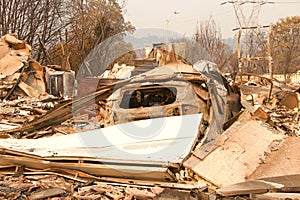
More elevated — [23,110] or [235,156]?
[235,156]

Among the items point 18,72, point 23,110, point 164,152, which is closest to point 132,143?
point 164,152

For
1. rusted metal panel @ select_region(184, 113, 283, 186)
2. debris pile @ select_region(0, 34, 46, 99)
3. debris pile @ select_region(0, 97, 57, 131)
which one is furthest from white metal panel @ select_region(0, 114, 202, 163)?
debris pile @ select_region(0, 34, 46, 99)

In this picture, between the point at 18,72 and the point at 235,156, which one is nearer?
the point at 235,156

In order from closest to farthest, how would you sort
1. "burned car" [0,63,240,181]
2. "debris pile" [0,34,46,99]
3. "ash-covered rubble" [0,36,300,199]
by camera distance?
"ash-covered rubble" [0,36,300,199] → "burned car" [0,63,240,181] → "debris pile" [0,34,46,99]

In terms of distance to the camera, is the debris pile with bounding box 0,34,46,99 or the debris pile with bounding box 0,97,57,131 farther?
the debris pile with bounding box 0,34,46,99

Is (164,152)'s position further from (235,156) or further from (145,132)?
(235,156)

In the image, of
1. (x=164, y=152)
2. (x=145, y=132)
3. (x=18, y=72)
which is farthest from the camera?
(x=18, y=72)

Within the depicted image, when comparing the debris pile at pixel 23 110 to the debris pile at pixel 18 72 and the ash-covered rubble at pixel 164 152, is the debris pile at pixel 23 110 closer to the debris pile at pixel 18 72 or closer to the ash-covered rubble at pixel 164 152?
the debris pile at pixel 18 72

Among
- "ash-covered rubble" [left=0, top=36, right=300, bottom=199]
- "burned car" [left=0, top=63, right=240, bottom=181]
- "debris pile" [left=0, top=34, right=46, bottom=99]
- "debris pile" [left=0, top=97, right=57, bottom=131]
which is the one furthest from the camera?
"debris pile" [left=0, top=34, right=46, bottom=99]

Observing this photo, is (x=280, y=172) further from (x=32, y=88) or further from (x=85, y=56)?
(x=85, y=56)

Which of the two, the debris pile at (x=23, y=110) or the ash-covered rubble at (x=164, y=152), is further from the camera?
the debris pile at (x=23, y=110)

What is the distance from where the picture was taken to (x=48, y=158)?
394cm

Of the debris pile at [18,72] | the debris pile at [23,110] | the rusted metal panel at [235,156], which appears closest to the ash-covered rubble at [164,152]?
the rusted metal panel at [235,156]

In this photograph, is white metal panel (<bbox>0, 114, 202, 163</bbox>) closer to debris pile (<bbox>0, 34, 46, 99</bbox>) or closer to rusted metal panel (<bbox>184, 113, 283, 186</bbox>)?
rusted metal panel (<bbox>184, 113, 283, 186</bbox>)
